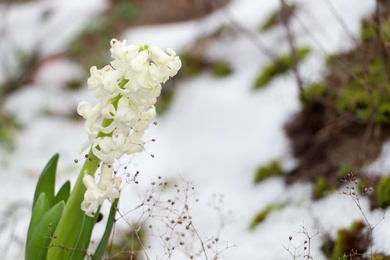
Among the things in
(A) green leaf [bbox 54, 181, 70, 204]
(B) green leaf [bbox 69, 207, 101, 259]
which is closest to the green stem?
(B) green leaf [bbox 69, 207, 101, 259]

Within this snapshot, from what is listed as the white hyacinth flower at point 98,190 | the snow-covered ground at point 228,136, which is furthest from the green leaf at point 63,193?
the snow-covered ground at point 228,136

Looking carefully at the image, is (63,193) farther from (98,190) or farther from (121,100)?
(121,100)

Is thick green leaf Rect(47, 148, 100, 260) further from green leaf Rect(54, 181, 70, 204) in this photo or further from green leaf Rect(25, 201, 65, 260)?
green leaf Rect(54, 181, 70, 204)

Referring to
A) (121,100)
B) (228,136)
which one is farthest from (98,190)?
(228,136)

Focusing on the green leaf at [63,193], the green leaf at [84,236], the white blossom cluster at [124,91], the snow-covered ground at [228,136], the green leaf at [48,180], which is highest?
the snow-covered ground at [228,136]

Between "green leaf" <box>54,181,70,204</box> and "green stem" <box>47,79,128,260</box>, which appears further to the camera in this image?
"green leaf" <box>54,181,70,204</box>

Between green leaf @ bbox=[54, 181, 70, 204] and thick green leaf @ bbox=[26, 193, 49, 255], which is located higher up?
green leaf @ bbox=[54, 181, 70, 204]

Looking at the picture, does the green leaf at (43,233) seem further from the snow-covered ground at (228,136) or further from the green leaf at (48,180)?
the snow-covered ground at (228,136)

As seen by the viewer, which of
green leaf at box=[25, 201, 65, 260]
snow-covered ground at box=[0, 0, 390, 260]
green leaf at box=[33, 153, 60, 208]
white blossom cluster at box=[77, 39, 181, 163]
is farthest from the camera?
snow-covered ground at box=[0, 0, 390, 260]
